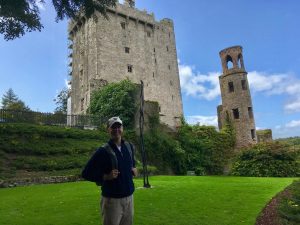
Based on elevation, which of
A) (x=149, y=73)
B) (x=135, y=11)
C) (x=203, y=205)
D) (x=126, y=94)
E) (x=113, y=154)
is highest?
(x=135, y=11)

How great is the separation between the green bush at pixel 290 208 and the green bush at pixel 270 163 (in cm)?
1615

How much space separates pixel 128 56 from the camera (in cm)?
4572

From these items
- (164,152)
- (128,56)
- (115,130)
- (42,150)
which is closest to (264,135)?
(164,152)

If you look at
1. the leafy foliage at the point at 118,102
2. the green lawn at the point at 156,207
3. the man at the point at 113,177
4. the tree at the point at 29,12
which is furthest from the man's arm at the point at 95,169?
the leafy foliage at the point at 118,102

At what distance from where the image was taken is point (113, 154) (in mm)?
4840

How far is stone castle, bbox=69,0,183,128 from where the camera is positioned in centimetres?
4341

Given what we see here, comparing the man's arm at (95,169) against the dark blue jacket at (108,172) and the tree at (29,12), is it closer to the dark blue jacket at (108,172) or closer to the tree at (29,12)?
the dark blue jacket at (108,172)

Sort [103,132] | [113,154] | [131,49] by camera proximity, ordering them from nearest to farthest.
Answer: [113,154], [103,132], [131,49]

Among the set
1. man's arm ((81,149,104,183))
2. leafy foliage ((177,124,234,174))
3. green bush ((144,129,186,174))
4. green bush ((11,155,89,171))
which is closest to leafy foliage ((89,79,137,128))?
green bush ((144,129,186,174))

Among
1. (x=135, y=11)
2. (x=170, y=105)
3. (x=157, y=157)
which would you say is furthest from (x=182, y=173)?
(x=135, y=11)

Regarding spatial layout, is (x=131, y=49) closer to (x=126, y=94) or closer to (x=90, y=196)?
(x=126, y=94)

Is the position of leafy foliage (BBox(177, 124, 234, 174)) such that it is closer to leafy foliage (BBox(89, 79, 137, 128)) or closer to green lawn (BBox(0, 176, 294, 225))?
leafy foliage (BBox(89, 79, 137, 128))

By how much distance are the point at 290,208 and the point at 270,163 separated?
Answer: 20.0 meters

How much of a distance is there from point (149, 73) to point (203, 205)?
38.2 metres
